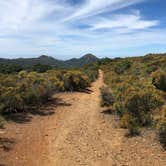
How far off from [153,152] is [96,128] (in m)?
3.59

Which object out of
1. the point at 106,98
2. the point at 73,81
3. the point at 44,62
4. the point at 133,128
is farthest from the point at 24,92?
the point at 44,62

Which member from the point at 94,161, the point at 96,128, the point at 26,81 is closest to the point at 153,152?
the point at 94,161

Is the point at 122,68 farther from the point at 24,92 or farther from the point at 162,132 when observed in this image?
the point at 162,132

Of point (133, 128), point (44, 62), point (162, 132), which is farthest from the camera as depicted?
point (44, 62)

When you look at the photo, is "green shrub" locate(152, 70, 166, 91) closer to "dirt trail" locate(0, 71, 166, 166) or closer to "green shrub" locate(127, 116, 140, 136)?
"dirt trail" locate(0, 71, 166, 166)

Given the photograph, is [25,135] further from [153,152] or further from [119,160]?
[153,152]

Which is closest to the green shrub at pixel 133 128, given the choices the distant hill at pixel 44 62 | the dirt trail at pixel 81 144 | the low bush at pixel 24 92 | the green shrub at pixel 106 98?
the dirt trail at pixel 81 144

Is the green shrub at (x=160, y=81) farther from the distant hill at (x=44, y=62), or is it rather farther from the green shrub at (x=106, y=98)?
the distant hill at (x=44, y=62)

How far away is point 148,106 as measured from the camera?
12.4m

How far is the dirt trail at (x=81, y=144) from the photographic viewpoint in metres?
8.59

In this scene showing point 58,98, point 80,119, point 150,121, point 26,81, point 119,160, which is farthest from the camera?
point 58,98

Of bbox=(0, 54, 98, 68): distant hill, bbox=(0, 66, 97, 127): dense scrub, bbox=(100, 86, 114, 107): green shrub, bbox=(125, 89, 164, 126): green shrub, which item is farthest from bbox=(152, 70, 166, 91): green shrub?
bbox=(0, 54, 98, 68): distant hill

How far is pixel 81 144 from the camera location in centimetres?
1011

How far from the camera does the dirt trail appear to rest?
28.2 feet
